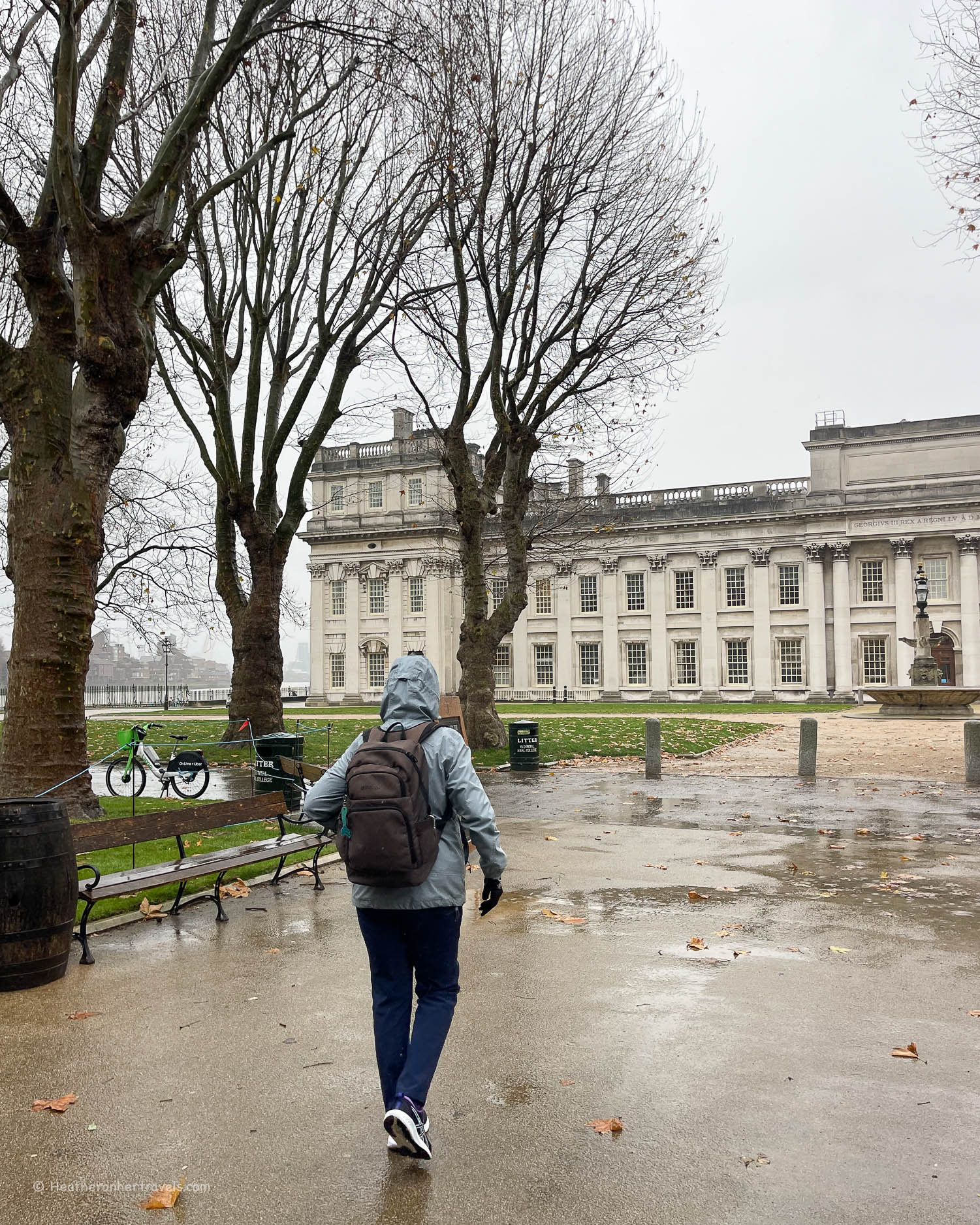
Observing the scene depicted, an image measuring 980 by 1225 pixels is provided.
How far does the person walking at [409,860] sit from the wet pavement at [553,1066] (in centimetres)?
35

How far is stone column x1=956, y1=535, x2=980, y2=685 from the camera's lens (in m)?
56.5

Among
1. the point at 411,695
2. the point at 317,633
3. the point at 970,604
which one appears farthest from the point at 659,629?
the point at 411,695

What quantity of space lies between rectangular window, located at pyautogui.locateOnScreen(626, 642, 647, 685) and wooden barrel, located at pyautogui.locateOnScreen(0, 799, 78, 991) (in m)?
60.6

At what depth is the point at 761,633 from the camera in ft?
203

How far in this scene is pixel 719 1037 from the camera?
5035 millimetres

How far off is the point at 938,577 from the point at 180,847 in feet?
187

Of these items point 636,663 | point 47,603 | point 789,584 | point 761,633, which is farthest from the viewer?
point 636,663

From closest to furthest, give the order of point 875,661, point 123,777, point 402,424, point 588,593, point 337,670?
point 123,777 → point 875,661 → point 402,424 → point 588,593 → point 337,670

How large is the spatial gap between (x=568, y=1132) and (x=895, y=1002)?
7.99 ft

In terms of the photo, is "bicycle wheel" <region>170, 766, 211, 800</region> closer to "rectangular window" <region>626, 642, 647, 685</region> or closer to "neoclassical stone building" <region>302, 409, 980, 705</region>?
"neoclassical stone building" <region>302, 409, 980, 705</region>

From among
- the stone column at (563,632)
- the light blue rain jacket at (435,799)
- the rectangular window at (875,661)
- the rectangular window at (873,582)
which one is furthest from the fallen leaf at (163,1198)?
the stone column at (563,632)

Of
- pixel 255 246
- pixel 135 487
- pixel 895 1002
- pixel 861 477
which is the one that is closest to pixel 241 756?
pixel 255 246

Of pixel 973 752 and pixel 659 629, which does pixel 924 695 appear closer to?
pixel 973 752

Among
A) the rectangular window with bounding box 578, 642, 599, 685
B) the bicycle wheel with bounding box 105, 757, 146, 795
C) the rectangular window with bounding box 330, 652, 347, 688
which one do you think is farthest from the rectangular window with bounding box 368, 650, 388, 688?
the bicycle wheel with bounding box 105, 757, 146, 795
